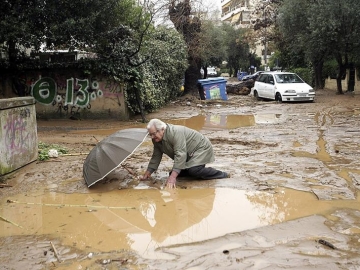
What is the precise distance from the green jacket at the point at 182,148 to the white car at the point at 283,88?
14.8 m

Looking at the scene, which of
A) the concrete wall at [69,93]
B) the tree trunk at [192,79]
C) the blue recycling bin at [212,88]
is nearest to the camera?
the concrete wall at [69,93]

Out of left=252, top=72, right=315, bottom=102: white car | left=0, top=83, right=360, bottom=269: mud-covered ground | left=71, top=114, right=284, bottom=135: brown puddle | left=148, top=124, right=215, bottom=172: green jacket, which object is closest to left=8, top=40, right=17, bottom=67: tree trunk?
left=71, top=114, right=284, bottom=135: brown puddle

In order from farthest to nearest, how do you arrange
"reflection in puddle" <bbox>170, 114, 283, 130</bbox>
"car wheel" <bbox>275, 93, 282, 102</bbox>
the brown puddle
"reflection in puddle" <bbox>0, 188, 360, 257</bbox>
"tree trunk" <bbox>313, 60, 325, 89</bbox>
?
1. "tree trunk" <bbox>313, 60, 325, 89</bbox>
2. "car wheel" <bbox>275, 93, 282, 102</bbox>
3. "reflection in puddle" <bbox>170, 114, 283, 130</bbox>
4. the brown puddle
5. "reflection in puddle" <bbox>0, 188, 360, 257</bbox>

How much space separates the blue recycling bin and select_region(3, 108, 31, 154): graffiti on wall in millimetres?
15470

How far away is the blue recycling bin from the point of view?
22.4 meters

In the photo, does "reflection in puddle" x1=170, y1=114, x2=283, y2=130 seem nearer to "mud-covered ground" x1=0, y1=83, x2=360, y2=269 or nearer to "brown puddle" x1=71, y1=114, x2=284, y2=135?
"brown puddle" x1=71, y1=114, x2=284, y2=135

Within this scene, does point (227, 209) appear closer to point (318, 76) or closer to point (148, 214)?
point (148, 214)

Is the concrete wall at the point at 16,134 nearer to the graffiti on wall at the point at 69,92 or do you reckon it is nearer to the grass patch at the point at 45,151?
the grass patch at the point at 45,151

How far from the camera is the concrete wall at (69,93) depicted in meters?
14.4

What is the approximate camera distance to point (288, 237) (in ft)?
14.2

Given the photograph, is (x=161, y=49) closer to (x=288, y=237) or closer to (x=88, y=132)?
(x=88, y=132)

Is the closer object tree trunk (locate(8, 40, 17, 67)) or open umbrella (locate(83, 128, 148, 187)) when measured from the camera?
open umbrella (locate(83, 128, 148, 187))

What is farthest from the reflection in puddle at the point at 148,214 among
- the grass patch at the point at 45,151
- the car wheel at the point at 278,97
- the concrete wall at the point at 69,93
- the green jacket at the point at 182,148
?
the car wheel at the point at 278,97

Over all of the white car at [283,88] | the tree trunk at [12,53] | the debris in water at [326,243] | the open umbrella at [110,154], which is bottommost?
the debris in water at [326,243]
